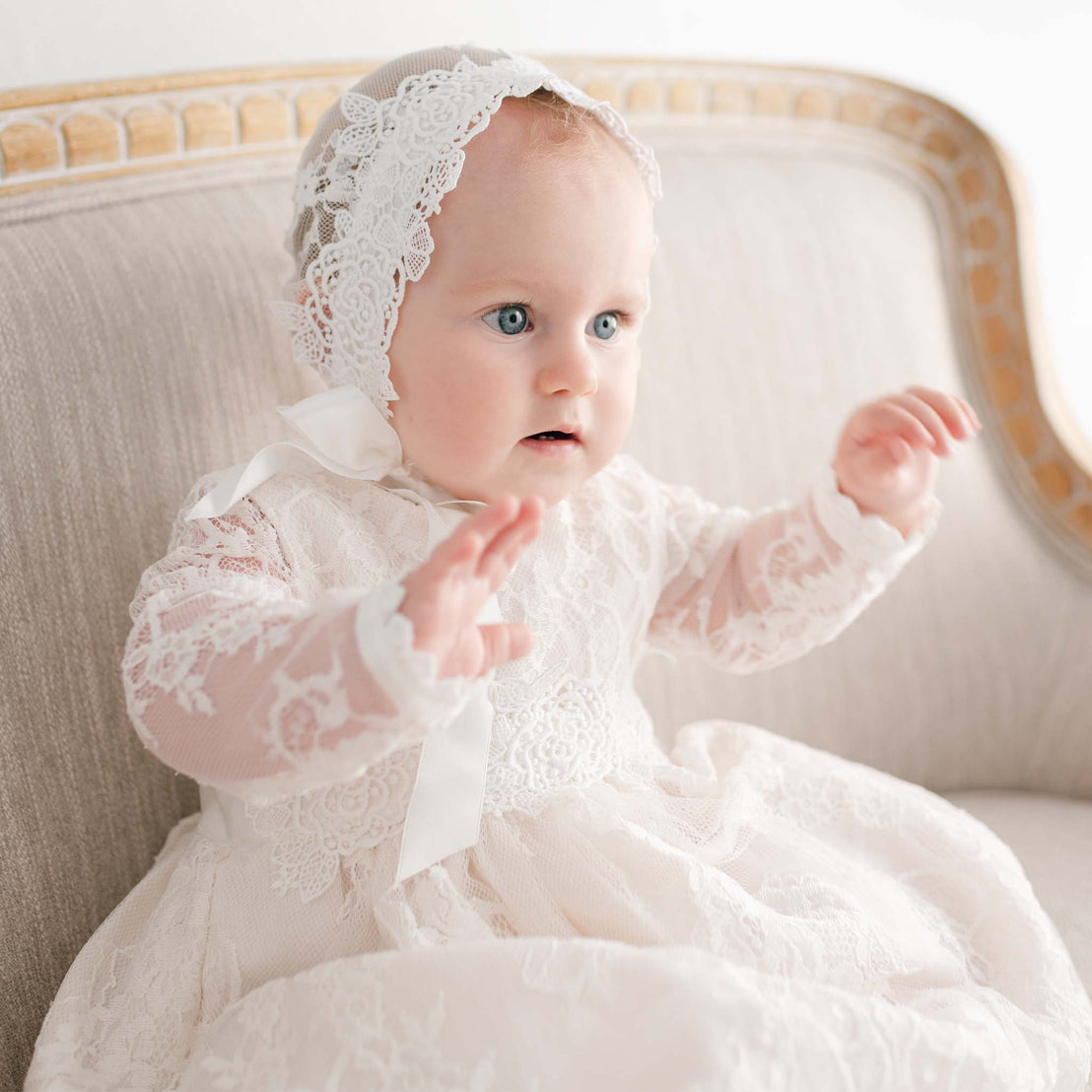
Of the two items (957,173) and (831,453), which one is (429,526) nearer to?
(831,453)

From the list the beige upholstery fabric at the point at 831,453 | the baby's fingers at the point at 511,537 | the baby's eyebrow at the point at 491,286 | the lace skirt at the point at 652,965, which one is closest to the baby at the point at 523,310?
the baby's eyebrow at the point at 491,286

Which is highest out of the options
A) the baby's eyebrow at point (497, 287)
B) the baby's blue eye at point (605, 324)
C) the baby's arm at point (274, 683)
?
the baby's eyebrow at point (497, 287)

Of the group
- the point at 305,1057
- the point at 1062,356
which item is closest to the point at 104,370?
the point at 305,1057

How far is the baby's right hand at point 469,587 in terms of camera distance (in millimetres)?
720

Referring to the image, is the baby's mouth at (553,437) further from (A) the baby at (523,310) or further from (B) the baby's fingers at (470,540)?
(B) the baby's fingers at (470,540)

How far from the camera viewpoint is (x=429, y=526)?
3.30ft

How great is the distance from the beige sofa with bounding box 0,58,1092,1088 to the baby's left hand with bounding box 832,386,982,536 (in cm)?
38

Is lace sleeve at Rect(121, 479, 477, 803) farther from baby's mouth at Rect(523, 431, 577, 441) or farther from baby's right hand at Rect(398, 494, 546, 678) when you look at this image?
baby's mouth at Rect(523, 431, 577, 441)

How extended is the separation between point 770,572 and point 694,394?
391 mm

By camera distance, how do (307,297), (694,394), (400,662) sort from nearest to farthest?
(400,662)
(307,297)
(694,394)

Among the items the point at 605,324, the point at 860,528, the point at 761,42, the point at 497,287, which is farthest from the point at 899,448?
the point at 761,42

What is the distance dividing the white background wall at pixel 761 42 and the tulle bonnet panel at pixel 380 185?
17.3 inches

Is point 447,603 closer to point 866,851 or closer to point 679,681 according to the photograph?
point 866,851

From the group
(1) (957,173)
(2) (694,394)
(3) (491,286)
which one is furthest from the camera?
(1) (957,173)
